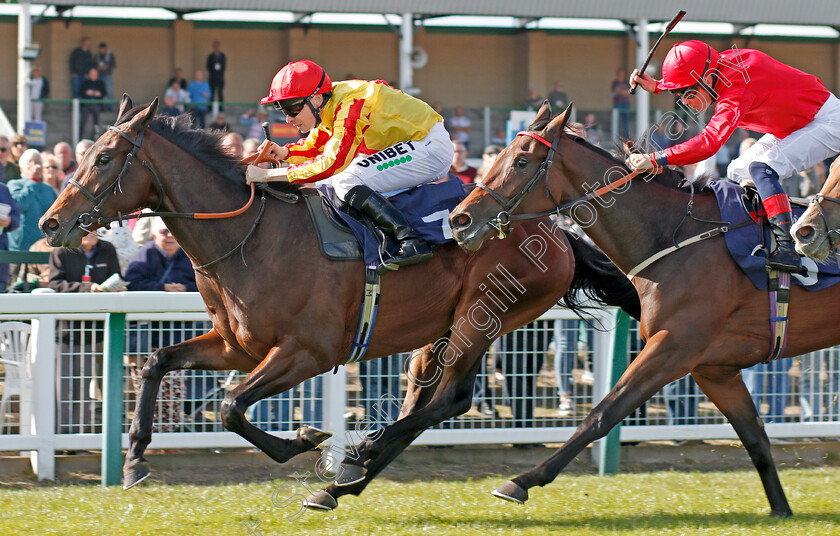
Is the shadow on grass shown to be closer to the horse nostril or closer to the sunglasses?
the horse nostril

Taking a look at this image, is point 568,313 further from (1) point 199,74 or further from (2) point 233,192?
(1) point 199,74

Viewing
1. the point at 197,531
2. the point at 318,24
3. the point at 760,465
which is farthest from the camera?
the point at 318,24

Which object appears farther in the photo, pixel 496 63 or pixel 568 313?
pixel 496 63

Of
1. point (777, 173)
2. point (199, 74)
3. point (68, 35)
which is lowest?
point (777, 173)

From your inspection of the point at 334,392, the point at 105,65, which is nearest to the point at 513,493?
the point at 334,392

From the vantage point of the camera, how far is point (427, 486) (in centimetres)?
532

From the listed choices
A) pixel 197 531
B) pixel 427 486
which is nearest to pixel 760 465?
pixel 427 486

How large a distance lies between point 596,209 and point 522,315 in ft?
2.70

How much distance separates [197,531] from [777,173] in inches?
116

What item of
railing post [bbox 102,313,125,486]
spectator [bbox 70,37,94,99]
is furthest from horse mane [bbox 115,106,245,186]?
spectator [bbox 70,37,94,99]

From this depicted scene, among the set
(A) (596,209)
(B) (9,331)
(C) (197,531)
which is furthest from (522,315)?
(B) (9,331)

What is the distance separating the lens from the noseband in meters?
4.16

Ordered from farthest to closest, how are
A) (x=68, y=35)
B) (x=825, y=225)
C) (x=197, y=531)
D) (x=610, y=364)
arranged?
1. (x=68, y=35)
2. (x=610, y=364)
3. (x=197, y=531)
4. (x=825, y=225)

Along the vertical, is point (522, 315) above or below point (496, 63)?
below
